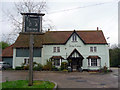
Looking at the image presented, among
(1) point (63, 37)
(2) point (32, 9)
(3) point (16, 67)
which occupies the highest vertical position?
(2) point (32, 9)

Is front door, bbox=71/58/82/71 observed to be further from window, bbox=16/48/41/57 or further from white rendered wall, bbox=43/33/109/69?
window, bbox=16/48/41/57

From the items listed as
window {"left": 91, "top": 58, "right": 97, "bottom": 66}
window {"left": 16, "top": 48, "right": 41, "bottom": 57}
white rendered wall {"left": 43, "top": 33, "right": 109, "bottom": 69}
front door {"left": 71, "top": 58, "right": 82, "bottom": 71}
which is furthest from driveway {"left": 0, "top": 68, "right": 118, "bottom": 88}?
window {"left": 16, "top": 48, "right": 41, "bottom": 57}

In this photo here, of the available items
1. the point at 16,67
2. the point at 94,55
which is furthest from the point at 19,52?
the point at 94,55

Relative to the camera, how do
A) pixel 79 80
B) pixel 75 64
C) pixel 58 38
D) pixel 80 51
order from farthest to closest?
pixel 58 38 → pixel 80 51 → pixel 75 64 → pixel 79 80

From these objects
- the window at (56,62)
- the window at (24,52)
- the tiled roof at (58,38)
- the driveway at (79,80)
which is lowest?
the driveway at (79,80)

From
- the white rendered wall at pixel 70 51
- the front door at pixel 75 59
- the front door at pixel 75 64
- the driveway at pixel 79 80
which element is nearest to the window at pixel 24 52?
the white rendered wall at pixel 70 51

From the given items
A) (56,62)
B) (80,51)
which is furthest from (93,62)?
(56,62)

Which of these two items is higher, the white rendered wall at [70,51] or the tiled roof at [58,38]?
the tiled roof at [58,38]

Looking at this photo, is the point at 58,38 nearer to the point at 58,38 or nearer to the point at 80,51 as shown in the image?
the point at 58,38

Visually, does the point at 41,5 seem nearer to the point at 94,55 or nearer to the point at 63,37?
the point at 63,37

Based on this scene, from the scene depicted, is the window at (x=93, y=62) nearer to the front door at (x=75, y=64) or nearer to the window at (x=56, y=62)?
the front door at (x=75, y=64)

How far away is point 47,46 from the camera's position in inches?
1120

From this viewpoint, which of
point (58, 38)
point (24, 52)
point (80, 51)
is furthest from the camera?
point (58, 38)

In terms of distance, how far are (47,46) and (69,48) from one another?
450 centimetres
